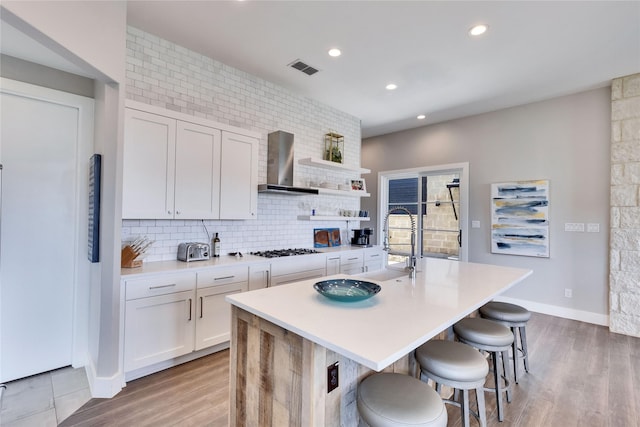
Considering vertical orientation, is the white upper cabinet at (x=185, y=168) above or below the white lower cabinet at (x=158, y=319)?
above

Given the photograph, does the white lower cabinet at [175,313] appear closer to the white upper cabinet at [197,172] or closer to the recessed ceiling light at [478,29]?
the white upper cabinet at [197,172]

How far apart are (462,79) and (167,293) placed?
4.03 meters

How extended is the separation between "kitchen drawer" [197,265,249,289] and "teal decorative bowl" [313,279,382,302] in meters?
1.37

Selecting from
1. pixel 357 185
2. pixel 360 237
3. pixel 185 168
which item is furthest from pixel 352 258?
pixel 185 168

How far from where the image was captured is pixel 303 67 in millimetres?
3439

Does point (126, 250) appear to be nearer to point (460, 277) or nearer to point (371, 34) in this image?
point (460, 277)

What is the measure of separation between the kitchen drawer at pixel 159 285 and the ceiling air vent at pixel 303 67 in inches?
98.8

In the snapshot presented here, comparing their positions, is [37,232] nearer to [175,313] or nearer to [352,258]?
[175,313]

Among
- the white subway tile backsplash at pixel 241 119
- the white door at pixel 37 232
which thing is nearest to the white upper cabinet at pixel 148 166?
the white subway tile backsplash at pixel 241 119

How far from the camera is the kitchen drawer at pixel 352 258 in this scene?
4125 millimetres

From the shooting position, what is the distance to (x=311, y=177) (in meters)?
4.44

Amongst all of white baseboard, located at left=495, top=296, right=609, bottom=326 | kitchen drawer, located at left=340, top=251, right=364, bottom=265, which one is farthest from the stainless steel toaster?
white baseboard, located at left=495, top=296, right=609, bottom=326

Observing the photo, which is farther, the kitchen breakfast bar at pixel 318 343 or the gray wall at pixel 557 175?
the gray wall at pixel 557 175

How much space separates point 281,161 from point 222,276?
1625mm
